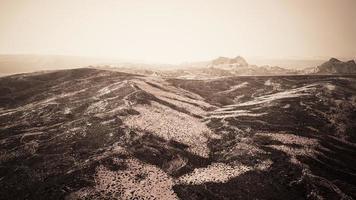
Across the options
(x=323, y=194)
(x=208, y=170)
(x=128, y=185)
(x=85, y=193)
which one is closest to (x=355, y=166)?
(x=323, y=194)

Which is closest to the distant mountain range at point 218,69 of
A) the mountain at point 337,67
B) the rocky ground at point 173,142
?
the mountain at point 337,67

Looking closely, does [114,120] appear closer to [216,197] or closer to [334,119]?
[216,197]

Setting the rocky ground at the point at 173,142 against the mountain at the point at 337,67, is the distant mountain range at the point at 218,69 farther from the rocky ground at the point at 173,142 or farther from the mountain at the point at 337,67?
the rocky ground at the point at 173,142

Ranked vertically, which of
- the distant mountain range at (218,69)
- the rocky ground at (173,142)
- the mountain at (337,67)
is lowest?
the rocky ground at (173,142)

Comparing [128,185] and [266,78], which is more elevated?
[266,78]

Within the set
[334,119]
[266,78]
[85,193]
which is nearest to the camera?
[85,193]

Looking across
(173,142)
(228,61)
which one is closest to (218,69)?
(228,61)

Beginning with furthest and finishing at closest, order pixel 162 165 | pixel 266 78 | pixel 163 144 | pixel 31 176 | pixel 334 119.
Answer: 1. pixel 266 78
2. pixel 334 119
3. pixel 163 144
4. pixel 162 165
5. pixel 31 176
